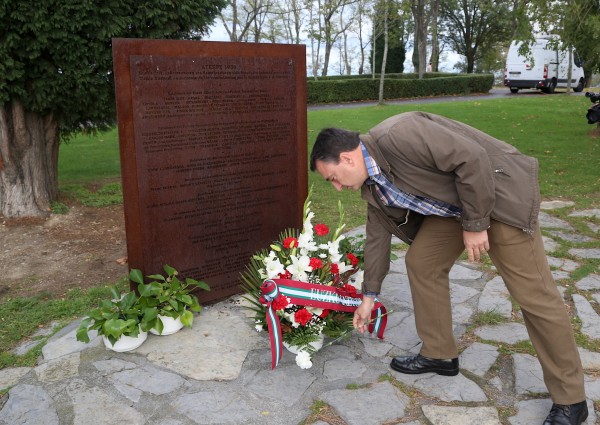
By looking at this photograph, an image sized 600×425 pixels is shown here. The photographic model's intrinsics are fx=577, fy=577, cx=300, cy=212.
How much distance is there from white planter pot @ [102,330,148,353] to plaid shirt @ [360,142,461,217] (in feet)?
5.68

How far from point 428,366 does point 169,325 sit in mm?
1599

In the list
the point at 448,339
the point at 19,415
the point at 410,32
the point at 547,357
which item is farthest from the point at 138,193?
the point at 410,32

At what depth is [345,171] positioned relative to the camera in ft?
8.57

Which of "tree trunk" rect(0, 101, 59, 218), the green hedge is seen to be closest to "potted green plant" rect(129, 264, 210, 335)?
"tree trunk" rect(0, 101, 59, 218)

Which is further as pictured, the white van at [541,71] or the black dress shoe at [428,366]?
the white van at [541,71]

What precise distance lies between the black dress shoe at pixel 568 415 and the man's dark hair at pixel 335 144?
1.54m

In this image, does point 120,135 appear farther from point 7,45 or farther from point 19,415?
point 7,45

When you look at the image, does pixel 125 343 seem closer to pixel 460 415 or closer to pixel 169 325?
pixel 169 325

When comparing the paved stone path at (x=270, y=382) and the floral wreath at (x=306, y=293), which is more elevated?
the floral wreath at (x=306, y=293)

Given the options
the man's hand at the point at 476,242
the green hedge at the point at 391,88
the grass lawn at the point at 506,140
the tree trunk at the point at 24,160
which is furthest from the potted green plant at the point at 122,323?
the green hedge at the point at 391,88

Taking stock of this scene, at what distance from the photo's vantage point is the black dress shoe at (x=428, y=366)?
3.14 m

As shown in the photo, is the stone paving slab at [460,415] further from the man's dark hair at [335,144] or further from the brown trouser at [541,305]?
the man's dark hair at [335,144]

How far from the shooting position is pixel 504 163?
2564mm

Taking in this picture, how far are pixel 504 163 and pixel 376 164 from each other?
57cm
